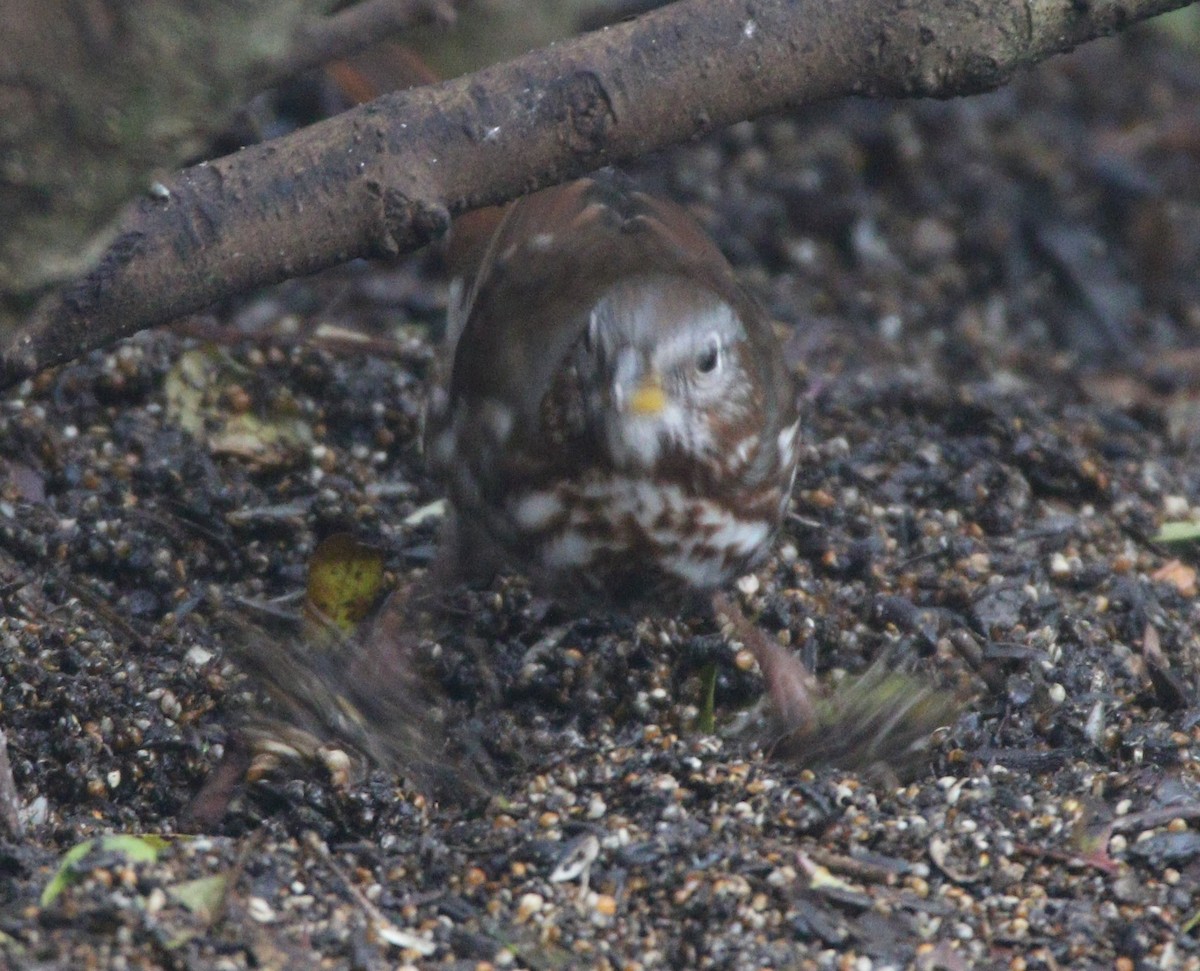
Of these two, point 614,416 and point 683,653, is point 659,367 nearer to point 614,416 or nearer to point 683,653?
point 614,416

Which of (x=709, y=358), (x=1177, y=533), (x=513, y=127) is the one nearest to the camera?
(x=513, y=127)

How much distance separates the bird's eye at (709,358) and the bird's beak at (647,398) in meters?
0.13

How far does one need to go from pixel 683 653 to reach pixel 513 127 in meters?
1.35

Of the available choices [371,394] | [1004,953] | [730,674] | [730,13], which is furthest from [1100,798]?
[371,394]

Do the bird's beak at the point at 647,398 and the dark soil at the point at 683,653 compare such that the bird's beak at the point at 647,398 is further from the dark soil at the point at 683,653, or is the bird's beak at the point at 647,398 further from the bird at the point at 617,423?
the dark soil at the point at 683,653

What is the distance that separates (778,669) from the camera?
4008mm

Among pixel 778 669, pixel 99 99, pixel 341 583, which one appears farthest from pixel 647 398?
pixel 99 99

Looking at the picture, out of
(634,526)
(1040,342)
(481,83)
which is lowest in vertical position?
(1040,342)

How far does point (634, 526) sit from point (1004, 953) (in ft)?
3.93

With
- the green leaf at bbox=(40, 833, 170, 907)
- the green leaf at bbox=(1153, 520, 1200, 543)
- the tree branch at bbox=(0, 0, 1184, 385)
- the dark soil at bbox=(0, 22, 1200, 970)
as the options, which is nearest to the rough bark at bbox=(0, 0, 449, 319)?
the tree branch at bbox=(0, 0, 1184, 385)

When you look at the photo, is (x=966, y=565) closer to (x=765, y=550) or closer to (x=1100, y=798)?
(x=765, y=550)

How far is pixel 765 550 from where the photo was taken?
13.6 ft

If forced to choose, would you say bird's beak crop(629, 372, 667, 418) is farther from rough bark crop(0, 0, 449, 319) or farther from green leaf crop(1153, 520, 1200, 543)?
green leaf crop(1153, 520, 1200, 543)

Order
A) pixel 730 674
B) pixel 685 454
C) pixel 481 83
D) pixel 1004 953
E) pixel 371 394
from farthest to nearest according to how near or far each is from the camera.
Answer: pixel 371 394
pixel 730 674
pixel 685 454
pixel 481 83
pixel 1004 953
